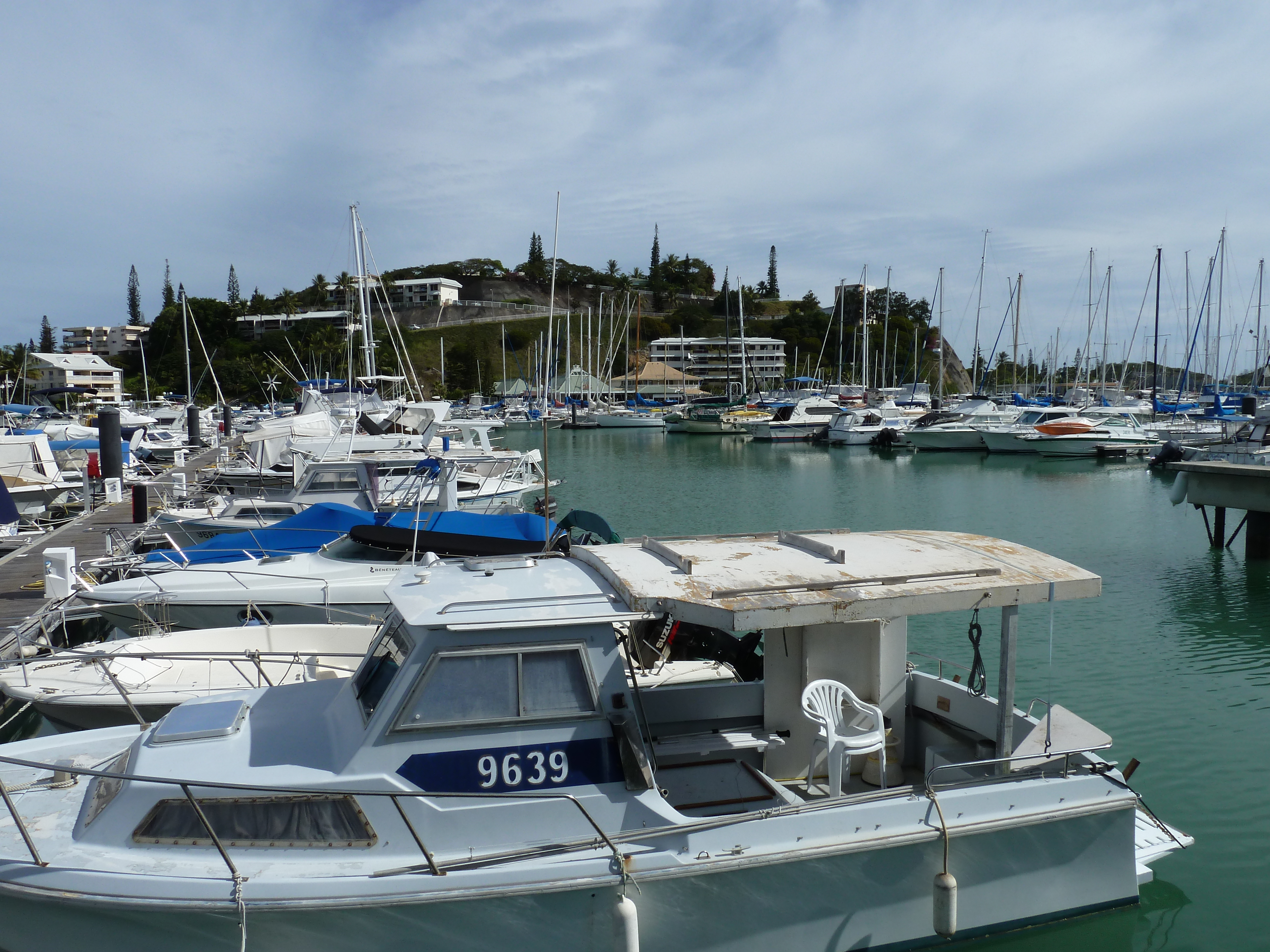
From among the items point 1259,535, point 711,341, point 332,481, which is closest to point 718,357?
point 711,341

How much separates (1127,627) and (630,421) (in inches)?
2514

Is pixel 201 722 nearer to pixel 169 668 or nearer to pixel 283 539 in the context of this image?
pixel 169 668

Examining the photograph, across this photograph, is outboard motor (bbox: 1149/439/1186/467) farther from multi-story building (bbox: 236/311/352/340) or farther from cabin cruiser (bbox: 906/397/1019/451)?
multi-story building (bbox: 236/311/352/340)

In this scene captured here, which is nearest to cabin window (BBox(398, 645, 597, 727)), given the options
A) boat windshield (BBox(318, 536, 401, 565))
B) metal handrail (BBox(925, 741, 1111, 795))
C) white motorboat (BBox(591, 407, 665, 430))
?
metal handrail (BBox(925, 741, 1111, 795))

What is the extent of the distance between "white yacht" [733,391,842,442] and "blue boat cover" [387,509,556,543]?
164 feet

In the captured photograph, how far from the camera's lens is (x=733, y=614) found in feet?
17.4

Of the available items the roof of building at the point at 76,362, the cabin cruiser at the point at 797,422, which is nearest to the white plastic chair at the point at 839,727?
the cabin cruiser at the point at 797,422

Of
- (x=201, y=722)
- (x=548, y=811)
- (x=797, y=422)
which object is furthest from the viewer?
(x=797, y=422)

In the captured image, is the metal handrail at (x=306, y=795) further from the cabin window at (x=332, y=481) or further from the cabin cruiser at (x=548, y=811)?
the cabin window at (x=332, y=481)

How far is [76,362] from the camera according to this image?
10812 centimetres

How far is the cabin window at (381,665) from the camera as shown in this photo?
554 centimetres

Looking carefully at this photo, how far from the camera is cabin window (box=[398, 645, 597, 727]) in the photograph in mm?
5336

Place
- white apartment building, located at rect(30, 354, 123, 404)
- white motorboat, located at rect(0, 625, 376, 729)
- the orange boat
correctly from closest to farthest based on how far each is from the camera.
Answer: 1. white motorboat, located at rect(0, 625, 376, 729)
2. the orange boat
3. white apartment building, located at rect(30, 354, 123, 404)

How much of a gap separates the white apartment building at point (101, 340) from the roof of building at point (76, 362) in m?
42.4
